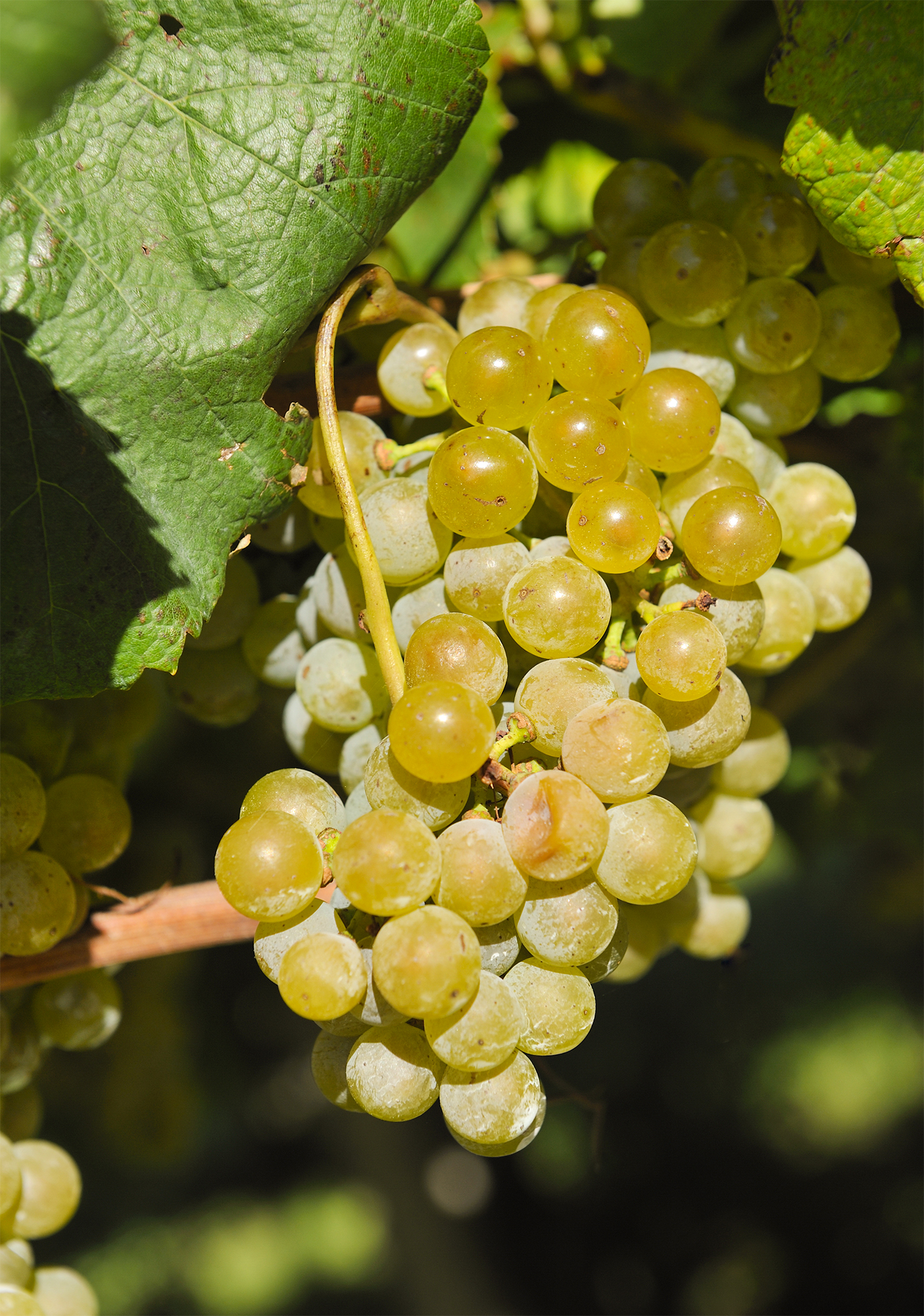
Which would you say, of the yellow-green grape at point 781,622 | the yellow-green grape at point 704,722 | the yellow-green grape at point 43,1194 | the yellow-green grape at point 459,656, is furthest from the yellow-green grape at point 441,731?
the yellow-green grape at point 43,1194

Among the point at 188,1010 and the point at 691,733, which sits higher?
the point at 691,733

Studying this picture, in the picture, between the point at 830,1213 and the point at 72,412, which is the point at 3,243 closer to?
the point at 72,412

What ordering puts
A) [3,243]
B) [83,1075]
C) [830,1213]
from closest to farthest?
[3,243], [83,1075], [830,1213]

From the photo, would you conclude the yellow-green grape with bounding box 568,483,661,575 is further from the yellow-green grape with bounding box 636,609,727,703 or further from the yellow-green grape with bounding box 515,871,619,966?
the yellow-green grape with bounding box 515,871,619,966

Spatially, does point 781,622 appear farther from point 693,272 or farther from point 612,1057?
point 612,1057

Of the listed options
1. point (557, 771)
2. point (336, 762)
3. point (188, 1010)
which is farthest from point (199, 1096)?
point (557, 771)

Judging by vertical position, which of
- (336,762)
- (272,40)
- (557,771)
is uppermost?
(272,40)

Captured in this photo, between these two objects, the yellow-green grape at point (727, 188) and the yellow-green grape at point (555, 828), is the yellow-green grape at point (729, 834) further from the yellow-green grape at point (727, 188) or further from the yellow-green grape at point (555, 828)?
the yellow-green grape at point (727, 188)
